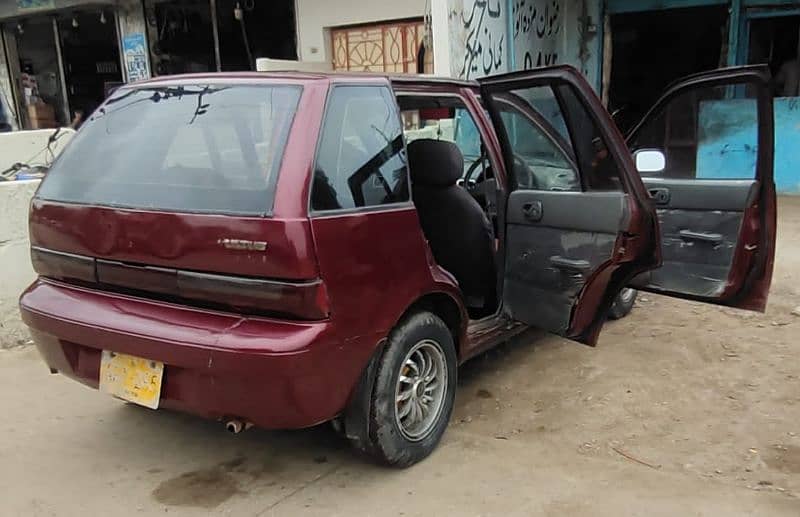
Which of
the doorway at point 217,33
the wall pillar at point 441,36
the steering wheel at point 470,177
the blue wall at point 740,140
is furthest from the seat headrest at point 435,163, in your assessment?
the doorway at point 217,33

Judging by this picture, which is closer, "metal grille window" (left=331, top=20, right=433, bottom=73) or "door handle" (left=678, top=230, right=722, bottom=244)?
"door handle" (left=678, top=230, right=722, bottom=244)

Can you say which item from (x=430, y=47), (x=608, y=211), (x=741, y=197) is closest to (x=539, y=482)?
(x=608, y=211)

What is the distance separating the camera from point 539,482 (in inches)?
118

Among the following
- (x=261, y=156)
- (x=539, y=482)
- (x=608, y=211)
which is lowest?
(x=539, y=482)

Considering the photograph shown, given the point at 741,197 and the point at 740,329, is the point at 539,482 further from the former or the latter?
the point at 740,329

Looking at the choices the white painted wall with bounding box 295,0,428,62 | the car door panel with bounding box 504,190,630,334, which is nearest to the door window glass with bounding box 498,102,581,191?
the car door panel with bounding box 504,190,630,334

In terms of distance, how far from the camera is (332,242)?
2604 mm

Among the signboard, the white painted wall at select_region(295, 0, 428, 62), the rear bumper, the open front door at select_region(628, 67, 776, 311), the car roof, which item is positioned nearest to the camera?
the rear bumper

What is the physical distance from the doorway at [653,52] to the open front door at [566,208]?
24.7 ft

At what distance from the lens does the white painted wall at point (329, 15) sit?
9734 millimetres

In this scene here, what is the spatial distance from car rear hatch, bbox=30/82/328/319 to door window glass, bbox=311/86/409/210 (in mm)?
167

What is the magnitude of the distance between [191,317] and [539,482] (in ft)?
5.36

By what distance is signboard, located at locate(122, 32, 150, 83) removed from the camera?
1282 cm

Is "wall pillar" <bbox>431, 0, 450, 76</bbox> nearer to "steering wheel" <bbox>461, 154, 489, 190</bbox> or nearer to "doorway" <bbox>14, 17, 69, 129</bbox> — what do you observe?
"steering wheel" <bbox>461, 154, 489, 190</bbox>
